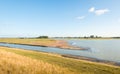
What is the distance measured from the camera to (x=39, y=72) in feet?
27.1

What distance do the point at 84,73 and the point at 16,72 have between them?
7.64 m

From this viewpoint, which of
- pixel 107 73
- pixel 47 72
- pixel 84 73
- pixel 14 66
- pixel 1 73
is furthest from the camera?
pixel 107 73

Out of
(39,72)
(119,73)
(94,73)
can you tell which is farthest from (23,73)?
(119,73)

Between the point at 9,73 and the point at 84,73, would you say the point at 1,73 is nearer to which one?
the point at 9,73

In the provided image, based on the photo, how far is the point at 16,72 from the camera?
26.2 ft

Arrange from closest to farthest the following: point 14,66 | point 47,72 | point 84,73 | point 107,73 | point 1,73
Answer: point 1,73, point 47,72, point 14,66, point 84,73, point 107,73

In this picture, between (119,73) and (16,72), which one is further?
(119,73)

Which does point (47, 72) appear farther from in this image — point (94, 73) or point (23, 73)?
point (94, 73)

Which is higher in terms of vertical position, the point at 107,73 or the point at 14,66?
the point at 14,66

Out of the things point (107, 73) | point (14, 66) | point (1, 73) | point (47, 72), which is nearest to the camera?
point (1, 73)

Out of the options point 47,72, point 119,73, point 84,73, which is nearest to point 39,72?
point 47,72

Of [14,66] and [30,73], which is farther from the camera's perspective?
[14,66]

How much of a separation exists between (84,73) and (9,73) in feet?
25.8

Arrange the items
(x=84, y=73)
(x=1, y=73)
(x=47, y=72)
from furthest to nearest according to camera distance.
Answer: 1. (x=84, y=73)
2. (x=47, y=72)
3. (x=1, y=73)
